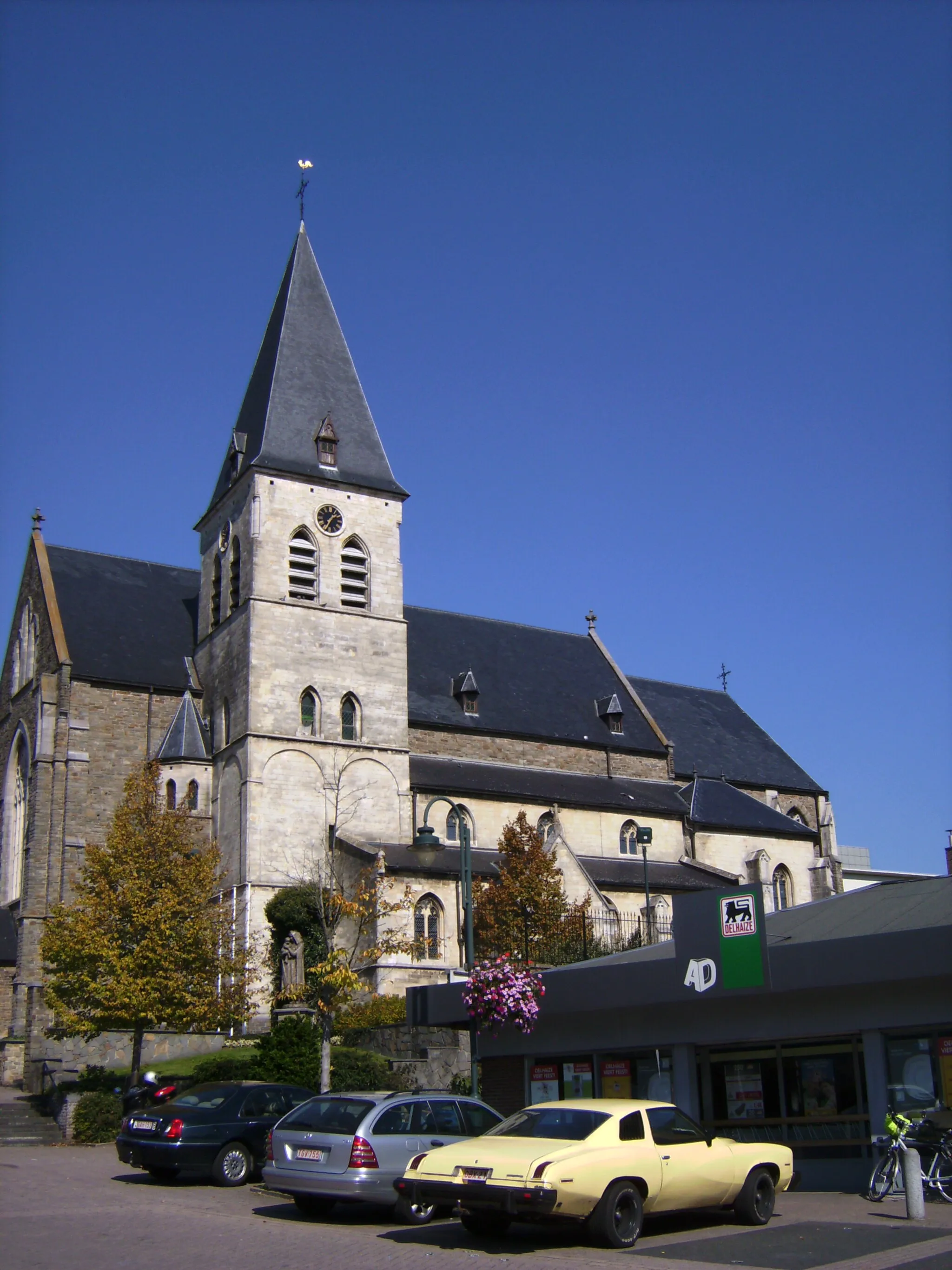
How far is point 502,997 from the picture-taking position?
18453 mm

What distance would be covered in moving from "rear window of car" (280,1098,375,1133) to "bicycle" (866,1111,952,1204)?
5.88m

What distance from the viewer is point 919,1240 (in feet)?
40.1

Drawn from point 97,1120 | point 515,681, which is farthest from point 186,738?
point 97,1120

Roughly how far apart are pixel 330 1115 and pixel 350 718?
26889 mm

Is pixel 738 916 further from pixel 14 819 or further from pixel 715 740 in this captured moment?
pixel 715 740

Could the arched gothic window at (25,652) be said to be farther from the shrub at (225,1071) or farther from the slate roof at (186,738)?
the shrub at (225,1071)

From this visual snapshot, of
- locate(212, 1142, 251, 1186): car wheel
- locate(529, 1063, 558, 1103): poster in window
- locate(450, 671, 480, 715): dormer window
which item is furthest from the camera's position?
locate(450, 671, 480, 715): dormer window

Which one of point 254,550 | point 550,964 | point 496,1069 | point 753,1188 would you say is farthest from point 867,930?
point 254,550

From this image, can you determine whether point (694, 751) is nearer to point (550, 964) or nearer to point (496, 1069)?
point (550, 964)

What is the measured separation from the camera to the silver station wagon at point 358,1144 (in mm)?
14086

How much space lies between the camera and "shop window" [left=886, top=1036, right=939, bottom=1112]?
621 inches

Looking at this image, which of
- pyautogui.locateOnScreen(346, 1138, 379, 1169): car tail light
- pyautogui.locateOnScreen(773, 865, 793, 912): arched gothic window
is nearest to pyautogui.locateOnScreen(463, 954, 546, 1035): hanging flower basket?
pyautogui.locateOnScreen(346, 1138, 379, 1169): car tail light

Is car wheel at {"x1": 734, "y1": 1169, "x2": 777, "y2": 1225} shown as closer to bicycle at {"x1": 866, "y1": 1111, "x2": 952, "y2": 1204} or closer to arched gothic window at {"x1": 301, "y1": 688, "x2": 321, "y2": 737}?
bicycle at {"x1": 866, "y1": 1111, "x2": 952, "y2": 1204}

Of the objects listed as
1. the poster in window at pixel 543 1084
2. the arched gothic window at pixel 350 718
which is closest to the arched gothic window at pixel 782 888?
the arched gothic window at pixel 350 718
